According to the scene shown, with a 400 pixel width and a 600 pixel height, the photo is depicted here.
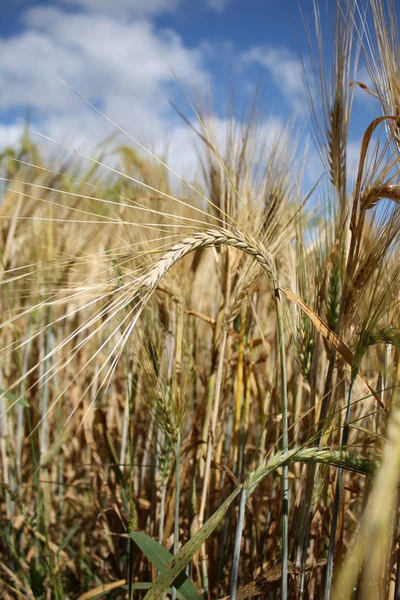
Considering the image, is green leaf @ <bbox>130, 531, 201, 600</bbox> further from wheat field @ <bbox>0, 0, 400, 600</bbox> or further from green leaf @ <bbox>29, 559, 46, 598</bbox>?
green leaf @ <bbox>29, 559, 46, 598</bbox>

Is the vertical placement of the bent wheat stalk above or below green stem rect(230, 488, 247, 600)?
above

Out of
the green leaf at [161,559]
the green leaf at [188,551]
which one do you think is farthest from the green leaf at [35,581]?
the green leaf at [188,551]

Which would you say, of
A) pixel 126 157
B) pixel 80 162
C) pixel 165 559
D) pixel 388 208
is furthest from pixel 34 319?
pixel 126 157

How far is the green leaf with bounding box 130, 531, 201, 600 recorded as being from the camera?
2.79ft

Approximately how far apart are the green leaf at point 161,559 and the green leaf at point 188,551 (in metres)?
0.15

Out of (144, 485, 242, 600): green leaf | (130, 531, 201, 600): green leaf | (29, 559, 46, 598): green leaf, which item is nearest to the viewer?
(144, 485, 242, 600): green leaf

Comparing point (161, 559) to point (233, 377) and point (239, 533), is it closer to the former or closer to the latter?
point (239, 533)

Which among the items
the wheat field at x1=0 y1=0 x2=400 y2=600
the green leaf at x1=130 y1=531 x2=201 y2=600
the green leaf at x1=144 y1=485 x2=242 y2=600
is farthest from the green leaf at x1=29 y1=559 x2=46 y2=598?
the green leaf at x1=144 y1=485 x2=242 y2=600

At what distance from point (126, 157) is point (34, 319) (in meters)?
1.94

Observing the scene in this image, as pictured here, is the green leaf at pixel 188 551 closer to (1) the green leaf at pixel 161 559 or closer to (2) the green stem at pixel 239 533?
(2) the green stem at pixel 239 533

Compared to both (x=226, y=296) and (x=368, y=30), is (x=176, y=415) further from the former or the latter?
(x=368, y=30)

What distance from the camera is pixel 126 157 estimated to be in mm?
3627

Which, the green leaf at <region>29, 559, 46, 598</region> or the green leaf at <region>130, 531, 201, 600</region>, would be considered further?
the green leaf at <region>29, 559, 46, 598</region>

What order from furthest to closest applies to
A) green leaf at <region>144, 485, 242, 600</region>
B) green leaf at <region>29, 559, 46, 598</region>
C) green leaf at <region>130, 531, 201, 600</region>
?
1. green leaf at <region>29, 559, 46, 598</region>
2. green leaf at <region>130, 531, 201, 600</region>
3. green leaf at <region>144, 485, 242, 600</region>
